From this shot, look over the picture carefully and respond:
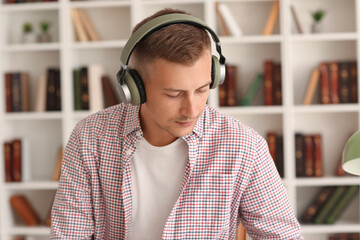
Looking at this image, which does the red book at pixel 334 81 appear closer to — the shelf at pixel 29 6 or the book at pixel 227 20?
the book at pixel 227 20

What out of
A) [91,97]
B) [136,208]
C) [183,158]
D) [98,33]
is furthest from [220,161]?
[98,33]

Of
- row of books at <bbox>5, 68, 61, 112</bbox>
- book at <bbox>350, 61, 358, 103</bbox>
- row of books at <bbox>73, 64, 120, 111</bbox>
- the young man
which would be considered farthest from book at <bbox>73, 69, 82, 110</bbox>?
the young man

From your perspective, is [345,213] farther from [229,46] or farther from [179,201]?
[179,201]

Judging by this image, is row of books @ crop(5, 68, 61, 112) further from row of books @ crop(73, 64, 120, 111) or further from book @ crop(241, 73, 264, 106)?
book @ crop(241, 73, 264, 106)

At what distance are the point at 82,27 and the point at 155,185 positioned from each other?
1991 mm

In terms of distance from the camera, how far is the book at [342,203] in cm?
311

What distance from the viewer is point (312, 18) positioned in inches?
126

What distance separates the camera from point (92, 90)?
10.4 ft

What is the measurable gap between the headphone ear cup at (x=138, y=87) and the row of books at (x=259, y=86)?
6.27 feet

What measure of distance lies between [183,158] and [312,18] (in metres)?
2.09

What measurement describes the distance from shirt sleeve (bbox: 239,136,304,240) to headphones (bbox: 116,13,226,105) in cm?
24

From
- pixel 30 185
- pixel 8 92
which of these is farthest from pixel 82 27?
pixel 30 185

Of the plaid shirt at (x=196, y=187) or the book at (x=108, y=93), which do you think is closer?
the plaid shirt at (x=196, y=187)

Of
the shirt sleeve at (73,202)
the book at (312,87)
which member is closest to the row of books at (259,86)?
the book at (312,87)
